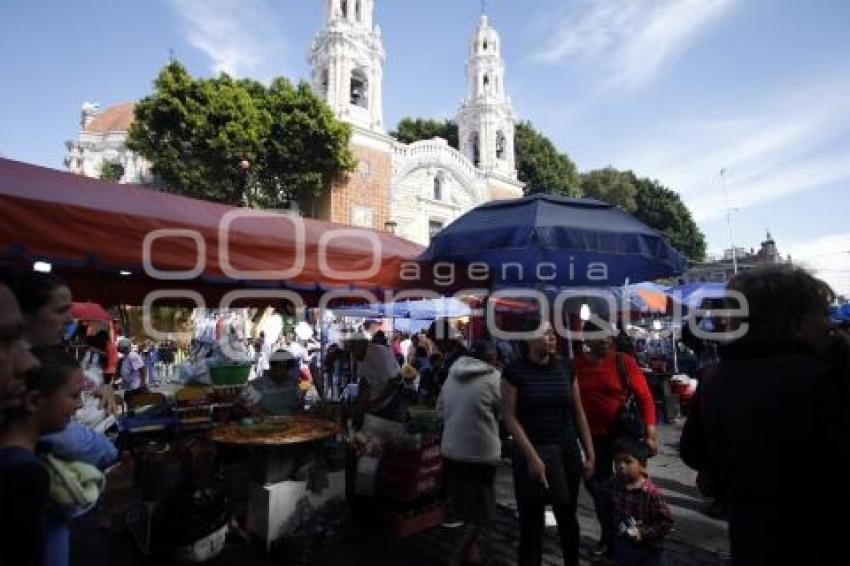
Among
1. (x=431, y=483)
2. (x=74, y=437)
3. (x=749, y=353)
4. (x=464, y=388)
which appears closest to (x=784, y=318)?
(x=749, y=353)

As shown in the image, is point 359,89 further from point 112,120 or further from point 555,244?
point 112,120

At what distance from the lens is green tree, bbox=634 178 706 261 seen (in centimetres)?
5175

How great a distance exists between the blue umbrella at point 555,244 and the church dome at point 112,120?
2372 inches

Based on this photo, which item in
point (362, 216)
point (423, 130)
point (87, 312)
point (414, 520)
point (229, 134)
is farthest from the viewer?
point (423, 130)

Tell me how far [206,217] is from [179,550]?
9.25 ft

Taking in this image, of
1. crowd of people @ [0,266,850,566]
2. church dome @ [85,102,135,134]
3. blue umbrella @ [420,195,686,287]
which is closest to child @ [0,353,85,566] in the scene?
crowd of people @ [0,266,850,566]

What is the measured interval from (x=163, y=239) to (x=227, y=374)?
5013mm

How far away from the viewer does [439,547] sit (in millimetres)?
4469

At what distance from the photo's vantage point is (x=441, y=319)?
56.4 feet

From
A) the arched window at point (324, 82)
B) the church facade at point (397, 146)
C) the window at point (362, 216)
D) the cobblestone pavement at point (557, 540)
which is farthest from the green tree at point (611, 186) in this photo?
the cobblestone pavement at point (557, 540)

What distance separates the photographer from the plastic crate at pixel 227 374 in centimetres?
834

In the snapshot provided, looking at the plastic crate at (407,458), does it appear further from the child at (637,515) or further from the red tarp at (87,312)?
the red tarp at (87,312)

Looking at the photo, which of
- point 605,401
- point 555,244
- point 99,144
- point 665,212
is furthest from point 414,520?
point 99,144

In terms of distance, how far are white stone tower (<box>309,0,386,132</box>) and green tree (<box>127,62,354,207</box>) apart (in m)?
4.40
